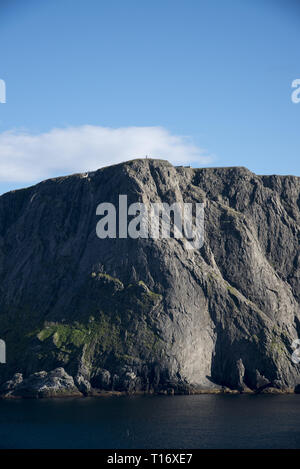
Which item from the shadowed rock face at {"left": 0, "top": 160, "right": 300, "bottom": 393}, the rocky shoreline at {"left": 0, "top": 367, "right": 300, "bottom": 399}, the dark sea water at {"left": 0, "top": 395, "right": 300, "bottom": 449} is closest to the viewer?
the dark sea water at {"left": 0, "top": 395, "right": 300, "bottom": 449}

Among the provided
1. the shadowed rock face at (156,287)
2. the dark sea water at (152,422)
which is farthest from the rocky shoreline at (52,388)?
the dark sea water at (152,422)

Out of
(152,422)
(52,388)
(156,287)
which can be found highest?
(156,287)

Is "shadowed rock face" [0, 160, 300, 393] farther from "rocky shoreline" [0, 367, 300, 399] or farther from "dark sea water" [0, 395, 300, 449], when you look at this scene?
"dark sea water" [0, 395, 300, 449]

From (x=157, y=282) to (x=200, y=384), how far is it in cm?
2908

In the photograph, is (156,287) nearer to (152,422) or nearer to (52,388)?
(52,388)

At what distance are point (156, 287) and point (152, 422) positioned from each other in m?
56.0

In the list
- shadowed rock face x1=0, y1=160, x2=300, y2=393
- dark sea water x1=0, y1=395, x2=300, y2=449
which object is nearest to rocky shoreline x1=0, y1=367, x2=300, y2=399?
shadowed rock face x1=0, y1=160, x2=300, y2=393

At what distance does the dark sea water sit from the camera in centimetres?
9531

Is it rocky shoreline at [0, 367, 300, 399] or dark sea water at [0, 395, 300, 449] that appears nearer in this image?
dark sea water at [0, 395, 300, 449]

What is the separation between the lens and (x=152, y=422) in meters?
109

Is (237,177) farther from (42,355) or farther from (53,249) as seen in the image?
(42,355)

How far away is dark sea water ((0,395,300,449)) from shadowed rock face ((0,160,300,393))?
13135 mm

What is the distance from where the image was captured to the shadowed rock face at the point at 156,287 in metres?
151

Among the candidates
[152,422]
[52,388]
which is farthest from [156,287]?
[152,422]
